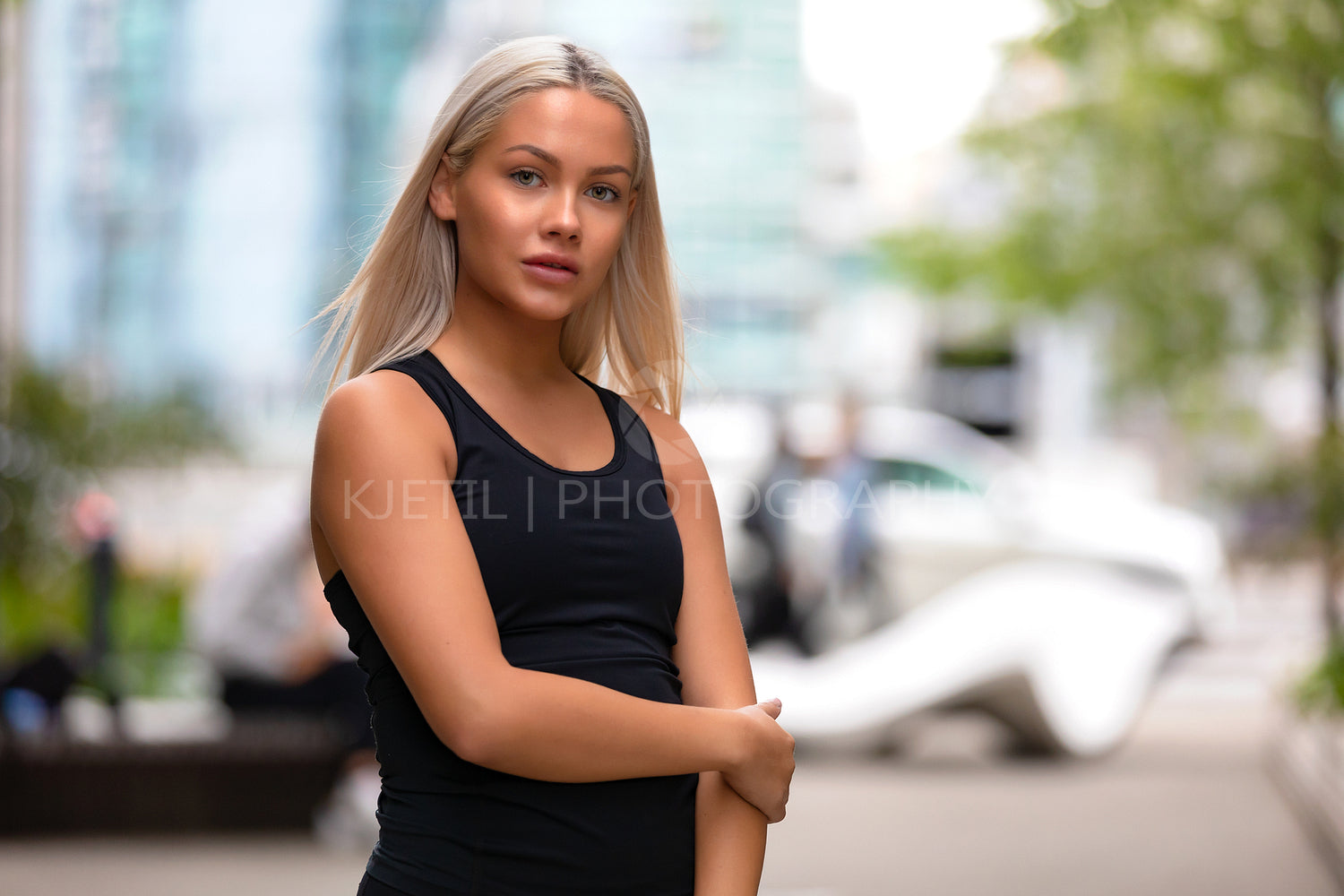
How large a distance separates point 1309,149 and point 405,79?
61.3 feet

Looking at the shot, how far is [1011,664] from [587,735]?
6321 millimetres

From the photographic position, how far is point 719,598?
1583mm

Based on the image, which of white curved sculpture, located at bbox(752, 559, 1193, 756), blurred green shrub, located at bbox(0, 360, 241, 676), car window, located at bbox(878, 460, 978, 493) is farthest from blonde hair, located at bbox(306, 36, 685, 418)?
car window, located at bbox(878, 460, 978, 493)

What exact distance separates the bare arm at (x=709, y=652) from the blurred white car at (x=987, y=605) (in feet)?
17.0

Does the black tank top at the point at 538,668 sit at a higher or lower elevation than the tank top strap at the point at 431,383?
lower

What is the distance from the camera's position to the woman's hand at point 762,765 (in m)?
1.44

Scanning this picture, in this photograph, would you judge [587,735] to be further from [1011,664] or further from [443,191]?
[1011,664]

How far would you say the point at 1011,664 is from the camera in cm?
736

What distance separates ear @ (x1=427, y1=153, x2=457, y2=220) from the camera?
150 cm

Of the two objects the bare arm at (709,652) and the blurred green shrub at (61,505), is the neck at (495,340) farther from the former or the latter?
the blurred green shrub at (61,505)

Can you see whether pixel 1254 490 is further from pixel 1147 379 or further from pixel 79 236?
pixel 79 236

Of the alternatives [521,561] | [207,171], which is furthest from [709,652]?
[207,171]

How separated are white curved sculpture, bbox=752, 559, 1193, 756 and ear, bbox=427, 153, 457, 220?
594 cm

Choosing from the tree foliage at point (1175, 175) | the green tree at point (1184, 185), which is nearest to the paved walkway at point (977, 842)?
the green tree at point (1184, 185)
